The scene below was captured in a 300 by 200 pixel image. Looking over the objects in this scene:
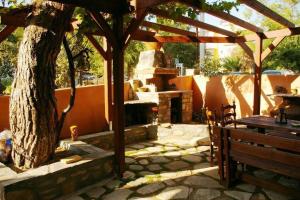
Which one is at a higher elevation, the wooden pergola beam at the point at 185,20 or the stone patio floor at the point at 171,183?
the wooden pergola beam at the point at 185,20

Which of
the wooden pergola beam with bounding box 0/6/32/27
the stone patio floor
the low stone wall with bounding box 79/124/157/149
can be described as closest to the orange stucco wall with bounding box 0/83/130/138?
the low stone wall with bounding box 79/124/157/149

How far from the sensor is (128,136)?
6758 mm

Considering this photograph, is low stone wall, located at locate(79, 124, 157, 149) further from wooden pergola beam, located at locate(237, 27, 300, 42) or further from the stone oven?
wooden pergola beam, located at locate(237, 27, 300, 42)

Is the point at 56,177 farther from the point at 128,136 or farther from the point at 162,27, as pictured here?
the point at 162,27

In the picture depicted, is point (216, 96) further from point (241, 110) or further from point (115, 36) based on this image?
point (115, 36)

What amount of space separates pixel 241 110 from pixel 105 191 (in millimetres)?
7076

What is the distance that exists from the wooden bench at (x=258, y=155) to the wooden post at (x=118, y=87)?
164 cm

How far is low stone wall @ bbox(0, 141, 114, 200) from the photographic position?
338 cm

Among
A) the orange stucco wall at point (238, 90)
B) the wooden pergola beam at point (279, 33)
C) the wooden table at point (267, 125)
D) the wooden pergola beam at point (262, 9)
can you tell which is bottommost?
the wooden table at point (267, 125)

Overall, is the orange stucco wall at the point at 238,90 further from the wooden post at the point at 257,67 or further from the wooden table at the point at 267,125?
the wooden table at the point at 267,125

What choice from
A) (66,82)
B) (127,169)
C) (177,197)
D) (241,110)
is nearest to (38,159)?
(127,169)

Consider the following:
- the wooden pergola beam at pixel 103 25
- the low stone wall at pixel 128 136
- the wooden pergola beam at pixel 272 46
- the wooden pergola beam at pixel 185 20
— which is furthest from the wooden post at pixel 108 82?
the wooden pergola beam at pixel 272 46

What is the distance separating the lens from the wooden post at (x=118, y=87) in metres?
4.43

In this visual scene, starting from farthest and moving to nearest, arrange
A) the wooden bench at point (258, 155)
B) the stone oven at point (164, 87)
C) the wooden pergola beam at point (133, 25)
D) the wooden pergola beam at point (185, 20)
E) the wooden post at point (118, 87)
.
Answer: the stone oven at point (164, 87) < the wooden pergola beam at point (185, 20) < the wooden post at point (118, 87) < the wooden pergola beam at point (133, 25) < the wooden bench at point (258, 155)
